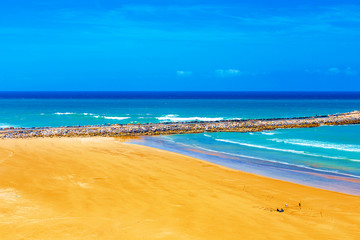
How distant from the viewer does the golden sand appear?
→ 851 centimetres

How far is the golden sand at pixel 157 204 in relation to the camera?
27.9 feet

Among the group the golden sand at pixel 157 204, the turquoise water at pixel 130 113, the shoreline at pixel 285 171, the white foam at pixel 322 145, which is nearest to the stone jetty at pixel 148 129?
the white foam at pixel 322 145

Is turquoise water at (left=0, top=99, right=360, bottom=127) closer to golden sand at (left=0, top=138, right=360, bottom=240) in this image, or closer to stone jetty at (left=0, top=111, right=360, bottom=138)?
stone jetty at (left=0, top=111, right=360, bottom=138)

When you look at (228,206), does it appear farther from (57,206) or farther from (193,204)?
(57,206)

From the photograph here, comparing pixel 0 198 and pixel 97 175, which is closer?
pixel 0 198

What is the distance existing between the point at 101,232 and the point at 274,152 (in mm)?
16678

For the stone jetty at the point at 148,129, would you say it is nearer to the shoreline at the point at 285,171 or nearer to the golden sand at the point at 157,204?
the shoreline at the point at 285,171

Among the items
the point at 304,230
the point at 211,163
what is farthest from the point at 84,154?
the point at 304,230

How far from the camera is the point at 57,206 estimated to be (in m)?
10.1

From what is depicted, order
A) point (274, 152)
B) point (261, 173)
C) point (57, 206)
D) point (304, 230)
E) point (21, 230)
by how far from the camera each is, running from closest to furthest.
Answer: point (21, 230)
point (304, 230)
point (57, 206)
point (261, 173)
point (274, 152)

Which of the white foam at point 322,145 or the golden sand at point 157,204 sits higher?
the white foam at point 322,145

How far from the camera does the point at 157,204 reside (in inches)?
419

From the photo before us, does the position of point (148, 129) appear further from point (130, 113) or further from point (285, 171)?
point (130, 113)

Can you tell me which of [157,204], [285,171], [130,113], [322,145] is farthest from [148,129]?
[130,113]
